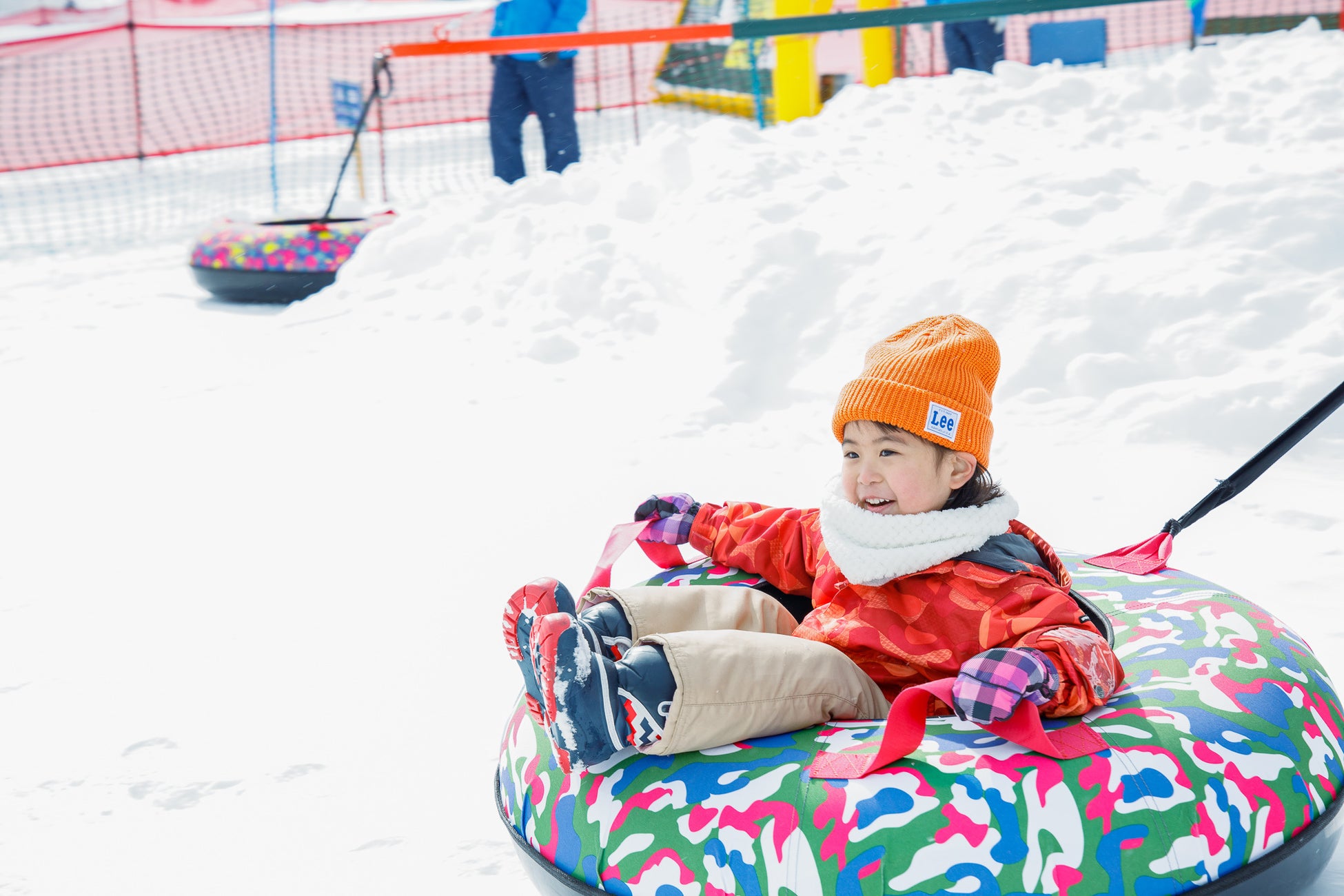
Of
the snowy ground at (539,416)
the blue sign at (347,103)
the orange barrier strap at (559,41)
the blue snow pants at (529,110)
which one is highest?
the blue sign at (347,103)

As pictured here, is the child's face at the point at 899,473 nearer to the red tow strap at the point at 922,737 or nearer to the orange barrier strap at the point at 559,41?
the red tow strap at the point at 922,737

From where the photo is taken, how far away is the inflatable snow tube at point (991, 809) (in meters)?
1.51

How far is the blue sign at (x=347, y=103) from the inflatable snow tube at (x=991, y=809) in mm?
10656

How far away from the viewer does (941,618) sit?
1911 mm

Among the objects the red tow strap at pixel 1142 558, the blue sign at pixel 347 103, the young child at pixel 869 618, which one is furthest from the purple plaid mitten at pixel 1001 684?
the blue sign at pixel 347 103

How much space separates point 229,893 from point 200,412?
3286 millimetres

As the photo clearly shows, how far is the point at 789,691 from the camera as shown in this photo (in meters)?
1.78

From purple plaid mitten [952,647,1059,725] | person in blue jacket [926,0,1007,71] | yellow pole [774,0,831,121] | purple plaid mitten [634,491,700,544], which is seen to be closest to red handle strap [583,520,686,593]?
purple plaid mitten [634,491,700,544]

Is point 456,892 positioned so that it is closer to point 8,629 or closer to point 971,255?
point 8,629

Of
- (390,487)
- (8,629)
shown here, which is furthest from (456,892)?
(390,487)

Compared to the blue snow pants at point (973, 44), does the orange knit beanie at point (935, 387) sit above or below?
below

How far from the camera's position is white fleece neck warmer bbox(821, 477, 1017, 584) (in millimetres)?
1907

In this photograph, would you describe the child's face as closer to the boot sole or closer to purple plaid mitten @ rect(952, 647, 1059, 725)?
purple plaid mitten @ rect(952, 647, 1059, 725)

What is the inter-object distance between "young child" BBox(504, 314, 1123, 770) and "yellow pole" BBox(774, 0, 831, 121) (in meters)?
6.43
